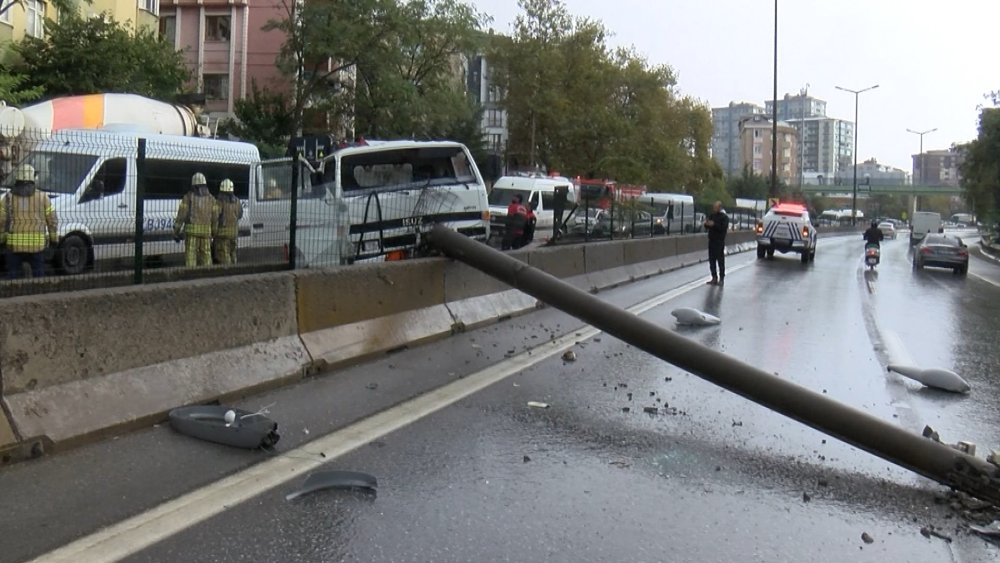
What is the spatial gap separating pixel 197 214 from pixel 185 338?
22.9ft

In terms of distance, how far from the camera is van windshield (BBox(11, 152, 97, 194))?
8.58 metres

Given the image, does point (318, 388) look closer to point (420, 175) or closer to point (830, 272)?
point (420, 175)

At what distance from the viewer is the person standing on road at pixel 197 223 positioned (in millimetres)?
12703

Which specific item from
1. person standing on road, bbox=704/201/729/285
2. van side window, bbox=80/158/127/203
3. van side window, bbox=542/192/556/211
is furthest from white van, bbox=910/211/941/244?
van side window, bbox=80/158/127/203

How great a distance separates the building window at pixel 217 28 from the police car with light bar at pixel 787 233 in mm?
32534

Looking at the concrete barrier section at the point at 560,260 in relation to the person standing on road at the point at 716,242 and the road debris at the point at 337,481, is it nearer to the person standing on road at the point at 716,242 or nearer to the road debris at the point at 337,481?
the person standing on road at the point at 716,242

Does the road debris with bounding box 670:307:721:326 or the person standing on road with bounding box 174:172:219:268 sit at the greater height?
the person standing on road with bounding box 174:172:219:268

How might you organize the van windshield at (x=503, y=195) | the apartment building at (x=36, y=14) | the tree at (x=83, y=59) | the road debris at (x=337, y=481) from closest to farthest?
the road debris at (x=337, y=481), the tree at (x=83, y=59), the apartment building at (x=36, y=14), the van windshield at (x=503, y=195)

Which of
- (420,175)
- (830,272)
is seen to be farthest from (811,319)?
(830,272)

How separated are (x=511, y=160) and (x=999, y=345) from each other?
5584 cm

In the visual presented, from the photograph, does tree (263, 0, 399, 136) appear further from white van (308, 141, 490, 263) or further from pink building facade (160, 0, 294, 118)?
white van (308, 141, 490, 263)

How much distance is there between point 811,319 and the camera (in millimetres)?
14219

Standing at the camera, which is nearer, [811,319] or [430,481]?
[430,481]

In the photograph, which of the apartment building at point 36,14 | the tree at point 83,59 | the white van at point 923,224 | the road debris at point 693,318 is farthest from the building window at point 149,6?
the white van at point 923,224
